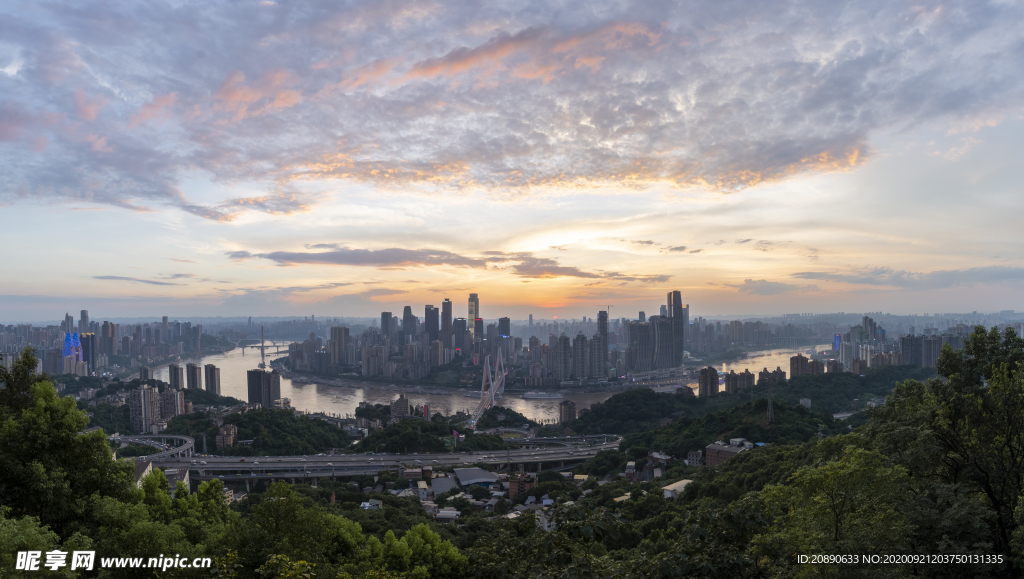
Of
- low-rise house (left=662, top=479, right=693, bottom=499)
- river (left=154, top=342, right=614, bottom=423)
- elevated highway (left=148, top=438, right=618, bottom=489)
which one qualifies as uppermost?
low-rise house (left=662, top=479, right=693, bottom=499)

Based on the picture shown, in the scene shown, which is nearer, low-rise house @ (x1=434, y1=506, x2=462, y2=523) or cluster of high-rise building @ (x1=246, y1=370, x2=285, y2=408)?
low-rise house @ (x1=434, y1=506, x2=462, y2=523)

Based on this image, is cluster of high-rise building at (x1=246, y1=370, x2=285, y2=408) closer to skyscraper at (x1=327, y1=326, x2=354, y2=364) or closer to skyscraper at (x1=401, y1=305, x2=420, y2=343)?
skyscraper at (x1=327, y1=326, x2=354, y2=364)

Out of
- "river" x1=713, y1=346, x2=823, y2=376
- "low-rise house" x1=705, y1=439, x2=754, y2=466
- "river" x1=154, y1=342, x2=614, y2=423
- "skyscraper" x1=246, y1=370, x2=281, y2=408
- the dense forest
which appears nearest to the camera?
the dense forest

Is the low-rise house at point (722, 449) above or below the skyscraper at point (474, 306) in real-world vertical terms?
below

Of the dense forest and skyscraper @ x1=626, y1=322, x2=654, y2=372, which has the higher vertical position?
the dense forest

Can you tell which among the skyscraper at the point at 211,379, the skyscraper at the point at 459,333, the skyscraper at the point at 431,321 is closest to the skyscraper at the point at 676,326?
the skyscraper at the point at 459,333

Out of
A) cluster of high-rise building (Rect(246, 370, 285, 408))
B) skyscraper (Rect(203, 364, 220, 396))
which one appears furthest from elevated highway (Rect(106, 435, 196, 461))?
skyscraper (Rect(203, 364, 220, 396))

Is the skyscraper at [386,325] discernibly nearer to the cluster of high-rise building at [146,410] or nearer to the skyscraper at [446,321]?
the skyscraper at [446,321]

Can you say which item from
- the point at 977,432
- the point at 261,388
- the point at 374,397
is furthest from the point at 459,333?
the point at 977,432
